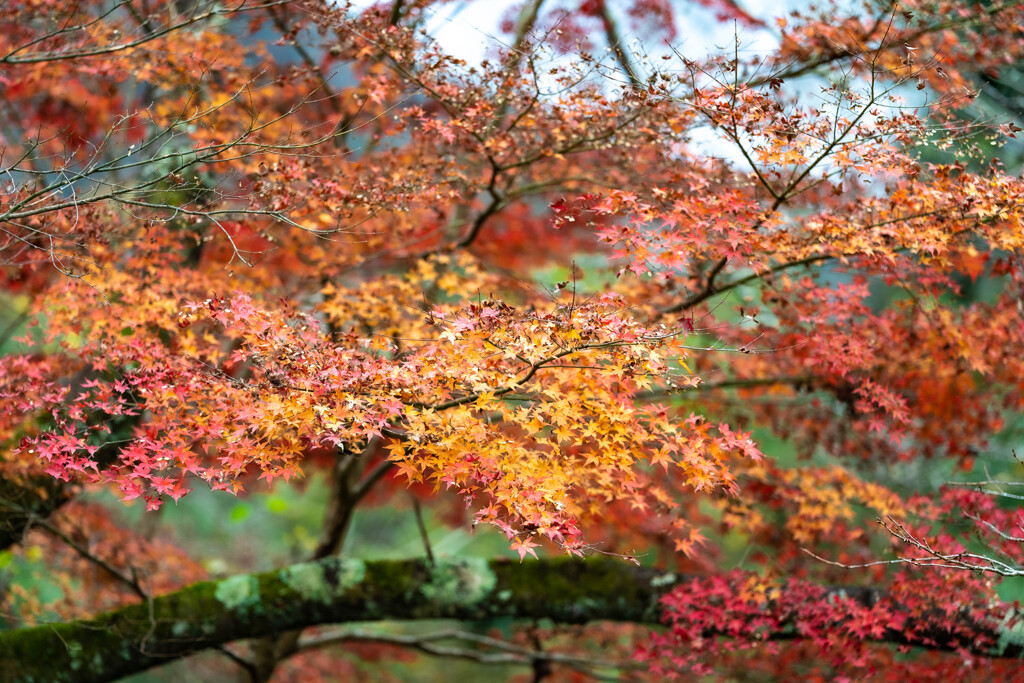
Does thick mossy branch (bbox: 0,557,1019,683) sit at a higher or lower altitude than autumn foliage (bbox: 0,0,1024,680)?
lower

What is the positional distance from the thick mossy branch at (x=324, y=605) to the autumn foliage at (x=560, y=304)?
0.59m

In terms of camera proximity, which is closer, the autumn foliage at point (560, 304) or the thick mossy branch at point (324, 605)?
the autumn foliage at point (560, 304)

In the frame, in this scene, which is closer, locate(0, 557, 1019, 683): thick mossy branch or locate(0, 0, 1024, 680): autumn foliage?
locate(0, 0, 1024, 680): autumn foliage

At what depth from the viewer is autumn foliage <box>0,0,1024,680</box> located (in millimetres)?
3555

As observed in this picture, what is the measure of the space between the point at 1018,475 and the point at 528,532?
25.6ft

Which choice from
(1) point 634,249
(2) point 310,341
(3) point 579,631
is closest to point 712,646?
(3) point 579,631

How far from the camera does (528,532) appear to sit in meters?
3.33

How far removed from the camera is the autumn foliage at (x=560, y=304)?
3.55 metres

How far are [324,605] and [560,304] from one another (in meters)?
3.41

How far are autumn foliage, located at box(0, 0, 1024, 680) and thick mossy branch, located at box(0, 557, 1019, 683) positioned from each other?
59 centimetres

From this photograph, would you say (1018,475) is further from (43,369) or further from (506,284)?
(43,369)

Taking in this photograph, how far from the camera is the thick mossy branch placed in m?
5.29

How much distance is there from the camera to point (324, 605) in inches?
222

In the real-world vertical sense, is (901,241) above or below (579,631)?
above
